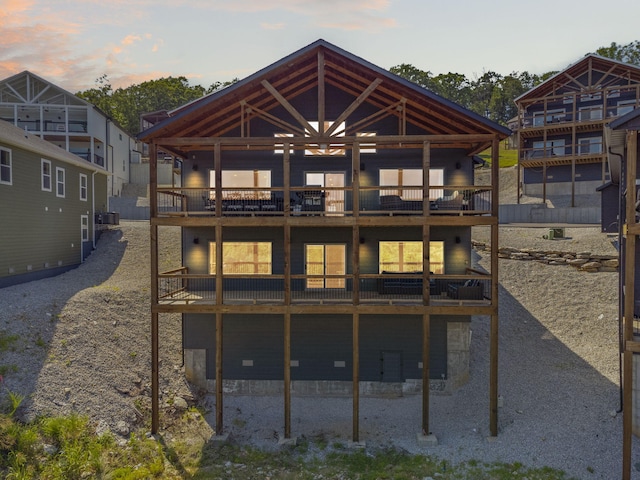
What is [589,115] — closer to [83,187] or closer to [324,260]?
[324,260]

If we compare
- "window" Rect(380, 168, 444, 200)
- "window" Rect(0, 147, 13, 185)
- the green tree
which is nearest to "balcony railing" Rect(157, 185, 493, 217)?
"window" Rect(380, 168, 444, 200)

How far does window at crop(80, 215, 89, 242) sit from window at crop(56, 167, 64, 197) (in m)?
2.55

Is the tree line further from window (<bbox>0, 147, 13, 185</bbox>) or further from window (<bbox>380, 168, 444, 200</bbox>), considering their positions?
window (<bbox>380, 168, 444, 200</bbox>)

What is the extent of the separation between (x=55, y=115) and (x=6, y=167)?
2294 centimetres

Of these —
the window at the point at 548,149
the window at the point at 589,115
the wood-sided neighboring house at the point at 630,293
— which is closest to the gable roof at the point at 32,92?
the wood-sided neighboring house at the point at 630,293

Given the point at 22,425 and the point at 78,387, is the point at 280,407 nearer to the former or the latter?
the point at 78,387

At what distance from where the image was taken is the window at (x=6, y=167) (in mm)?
19188

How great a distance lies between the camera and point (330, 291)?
16922mm

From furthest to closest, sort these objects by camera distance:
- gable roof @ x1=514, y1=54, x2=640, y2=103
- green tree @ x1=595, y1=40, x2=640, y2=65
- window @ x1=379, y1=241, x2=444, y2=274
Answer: green tree @ x1=595, y1=40, x2=640, y2=65 < gable roof @ x1=514, y1=54, x2=640, y2=103 < window @ x1=379, y1=241, x2=444, y2=274

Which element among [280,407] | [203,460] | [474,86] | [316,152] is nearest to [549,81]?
[316,152]

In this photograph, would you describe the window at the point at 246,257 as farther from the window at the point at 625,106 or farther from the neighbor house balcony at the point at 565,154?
the window at the point at 625,106

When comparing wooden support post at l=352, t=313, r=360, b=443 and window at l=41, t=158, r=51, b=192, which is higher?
window at l=41, t=158, r=51, b=192

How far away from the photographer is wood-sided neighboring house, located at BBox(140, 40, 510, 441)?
13.7 m

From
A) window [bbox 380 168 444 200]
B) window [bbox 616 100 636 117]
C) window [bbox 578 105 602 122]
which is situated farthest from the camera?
window [bbox 578 105 602 122]
